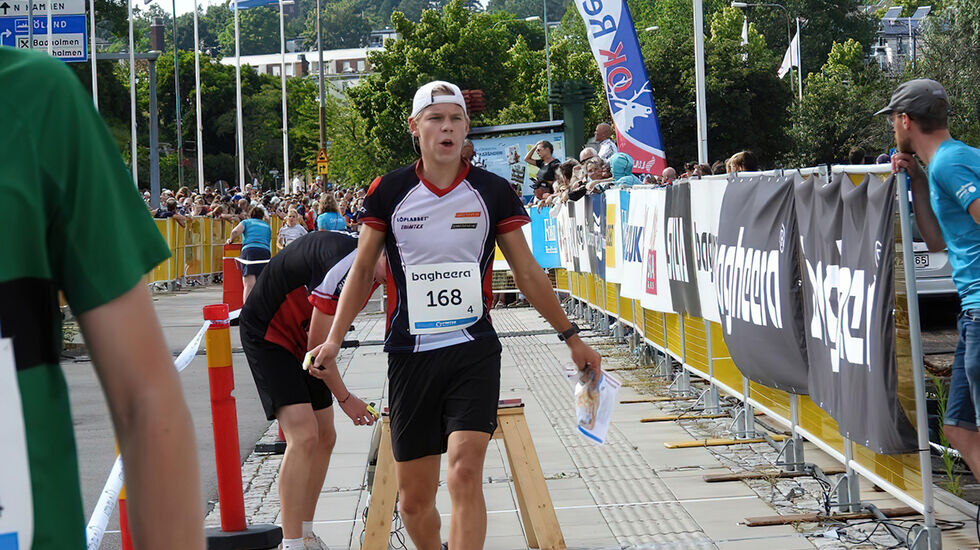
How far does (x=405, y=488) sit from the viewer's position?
5156mm

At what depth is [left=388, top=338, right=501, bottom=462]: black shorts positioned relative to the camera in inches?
201

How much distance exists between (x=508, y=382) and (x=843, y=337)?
6.80 metres

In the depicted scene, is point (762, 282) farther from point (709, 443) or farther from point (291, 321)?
point (291, 321)

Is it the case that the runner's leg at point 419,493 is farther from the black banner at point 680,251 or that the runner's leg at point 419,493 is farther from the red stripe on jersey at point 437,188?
the black banner at point 680,251

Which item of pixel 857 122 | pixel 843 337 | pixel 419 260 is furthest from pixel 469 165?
pixel 857 122

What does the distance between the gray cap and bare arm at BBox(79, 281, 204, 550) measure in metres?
4.97

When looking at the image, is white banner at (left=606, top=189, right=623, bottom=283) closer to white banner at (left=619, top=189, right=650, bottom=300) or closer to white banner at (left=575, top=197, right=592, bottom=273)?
white banner at (left=619, top=189, right=650, bottom=300)

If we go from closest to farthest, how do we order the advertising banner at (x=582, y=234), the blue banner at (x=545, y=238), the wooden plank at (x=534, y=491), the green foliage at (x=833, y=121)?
the wooden plank at (x=534, y=491), the advertising banner at (x=582, y=234), the blue banner at (x=545, y=238), the green foliage at (x=833, y=121)

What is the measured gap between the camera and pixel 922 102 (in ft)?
19.2

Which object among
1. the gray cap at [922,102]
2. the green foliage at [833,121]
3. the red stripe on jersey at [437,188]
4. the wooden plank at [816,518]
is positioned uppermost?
the green foliage at [833,121]

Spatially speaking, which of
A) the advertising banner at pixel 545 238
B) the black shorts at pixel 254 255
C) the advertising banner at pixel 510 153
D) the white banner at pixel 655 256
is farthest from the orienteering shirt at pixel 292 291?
the advertising banner at pixel 510 153

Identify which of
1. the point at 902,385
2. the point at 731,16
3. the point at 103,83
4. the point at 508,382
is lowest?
the point at 508,382

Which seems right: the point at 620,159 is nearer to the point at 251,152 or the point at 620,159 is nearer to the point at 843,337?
the point at 843,337

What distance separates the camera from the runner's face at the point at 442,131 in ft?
17.0
